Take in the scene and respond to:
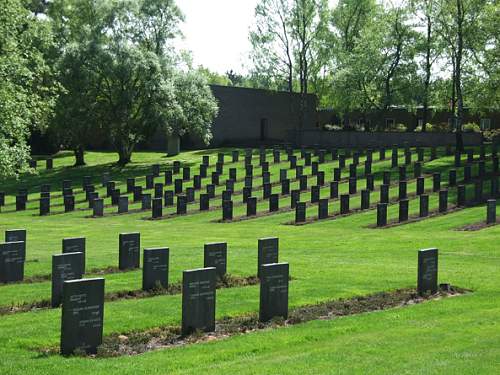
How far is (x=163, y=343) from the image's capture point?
11695 mm

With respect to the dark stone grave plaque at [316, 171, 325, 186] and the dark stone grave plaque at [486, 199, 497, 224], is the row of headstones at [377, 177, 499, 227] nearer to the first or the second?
the dark stone grave plaque at [486, 199, 497, 224]

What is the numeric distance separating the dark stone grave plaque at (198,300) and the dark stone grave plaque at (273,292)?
104 centimetres

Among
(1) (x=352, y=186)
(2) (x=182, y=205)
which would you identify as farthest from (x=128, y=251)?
(1) (x=352, y=186)

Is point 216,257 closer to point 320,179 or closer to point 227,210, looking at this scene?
point 227,210

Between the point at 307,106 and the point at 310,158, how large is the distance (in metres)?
28.7

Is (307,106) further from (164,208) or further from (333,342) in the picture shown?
(333,342)

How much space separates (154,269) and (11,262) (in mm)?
3584

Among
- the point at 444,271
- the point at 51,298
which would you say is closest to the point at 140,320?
the point at 51,298

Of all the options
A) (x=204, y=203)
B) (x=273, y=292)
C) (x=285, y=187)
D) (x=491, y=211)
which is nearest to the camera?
(x=273, y=292)

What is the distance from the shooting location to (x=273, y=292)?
13.2 m

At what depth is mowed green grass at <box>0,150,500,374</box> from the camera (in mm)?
10141

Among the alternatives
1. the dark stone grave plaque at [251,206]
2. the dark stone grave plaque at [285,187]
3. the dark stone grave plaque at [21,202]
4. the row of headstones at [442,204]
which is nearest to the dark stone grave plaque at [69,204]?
the dark stone grave plaque at [21,202]

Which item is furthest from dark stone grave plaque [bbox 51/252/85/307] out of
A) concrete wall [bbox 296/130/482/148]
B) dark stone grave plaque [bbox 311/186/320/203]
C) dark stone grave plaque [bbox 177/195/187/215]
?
concrete wall [bbox 296/130/482/148]

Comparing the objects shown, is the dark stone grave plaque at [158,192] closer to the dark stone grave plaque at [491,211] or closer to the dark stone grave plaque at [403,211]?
the dark stone grave plaque at [403,211]
